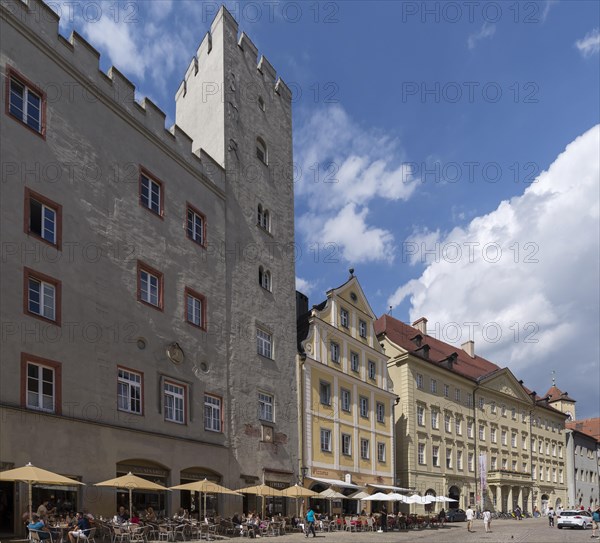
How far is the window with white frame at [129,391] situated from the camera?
86.9 feet

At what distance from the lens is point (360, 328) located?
4838 centimetres

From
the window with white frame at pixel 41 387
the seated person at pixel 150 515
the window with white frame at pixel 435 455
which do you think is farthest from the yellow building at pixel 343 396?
the window with white frame at pixel 41 387

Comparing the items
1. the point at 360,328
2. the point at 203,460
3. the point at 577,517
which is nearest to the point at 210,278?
the point at 203,460

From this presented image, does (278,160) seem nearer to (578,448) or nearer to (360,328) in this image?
(360,328)

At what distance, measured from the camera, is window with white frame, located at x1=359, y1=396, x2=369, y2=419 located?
1830 inches

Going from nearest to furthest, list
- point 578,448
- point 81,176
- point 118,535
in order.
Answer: point 118,535
point 81,176
point 578,448

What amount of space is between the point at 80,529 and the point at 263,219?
2271 centimetres

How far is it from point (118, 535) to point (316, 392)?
19640 millimetres

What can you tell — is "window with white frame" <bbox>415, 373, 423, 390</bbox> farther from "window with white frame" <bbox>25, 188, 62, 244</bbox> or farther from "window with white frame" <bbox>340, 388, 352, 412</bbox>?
"window with white frame" <bbox>25, 188, 62, 244</bbox>

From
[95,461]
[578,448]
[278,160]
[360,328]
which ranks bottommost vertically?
[578,448]

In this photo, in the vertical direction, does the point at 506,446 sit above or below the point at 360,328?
below

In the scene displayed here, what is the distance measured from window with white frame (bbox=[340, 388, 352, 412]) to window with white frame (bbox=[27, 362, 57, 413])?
79.0ft

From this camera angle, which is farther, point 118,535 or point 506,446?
point 506,446

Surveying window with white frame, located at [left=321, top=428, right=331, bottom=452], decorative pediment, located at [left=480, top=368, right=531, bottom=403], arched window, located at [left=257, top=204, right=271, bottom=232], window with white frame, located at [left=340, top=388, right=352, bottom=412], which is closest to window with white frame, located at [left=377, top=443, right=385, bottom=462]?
window with white frame, located at [left=340, top=388, right=352, bottom=412]
